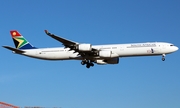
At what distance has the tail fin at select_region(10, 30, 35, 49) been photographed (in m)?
71.8

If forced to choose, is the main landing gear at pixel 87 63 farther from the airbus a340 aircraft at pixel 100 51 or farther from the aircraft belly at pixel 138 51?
the aircraft belly at pixel 138 51

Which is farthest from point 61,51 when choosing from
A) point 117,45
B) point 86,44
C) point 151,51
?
point 151,51

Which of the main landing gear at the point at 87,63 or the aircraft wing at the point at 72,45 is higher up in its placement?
the aircraft wing at the point at 72,45

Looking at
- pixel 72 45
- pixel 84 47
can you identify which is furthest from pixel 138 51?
pixel 72 45

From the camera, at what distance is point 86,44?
196 ft

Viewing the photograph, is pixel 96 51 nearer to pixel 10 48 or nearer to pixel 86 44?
pixel 86 44

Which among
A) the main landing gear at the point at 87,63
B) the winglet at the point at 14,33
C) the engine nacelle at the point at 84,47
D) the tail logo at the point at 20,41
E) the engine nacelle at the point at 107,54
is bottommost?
the main landing gear at the point at 87,63

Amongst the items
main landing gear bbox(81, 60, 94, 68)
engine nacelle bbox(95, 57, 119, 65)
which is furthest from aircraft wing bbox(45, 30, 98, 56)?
engine nacelle bbox(95, 57, 119, 65)

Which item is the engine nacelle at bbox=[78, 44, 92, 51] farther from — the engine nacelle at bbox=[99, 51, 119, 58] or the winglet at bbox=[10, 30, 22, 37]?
the winglet at bbox=[10, 30, 22, 37]

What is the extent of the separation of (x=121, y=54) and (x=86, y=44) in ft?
21.1

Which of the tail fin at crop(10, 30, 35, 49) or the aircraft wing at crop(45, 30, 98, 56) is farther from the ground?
the tail fin at crop(10, 30, 35, 49)

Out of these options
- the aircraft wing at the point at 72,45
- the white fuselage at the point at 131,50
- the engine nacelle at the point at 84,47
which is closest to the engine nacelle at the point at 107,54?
the white fuselage at the point at 131,50

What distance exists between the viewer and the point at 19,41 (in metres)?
73.9

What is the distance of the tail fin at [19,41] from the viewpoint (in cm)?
7184
